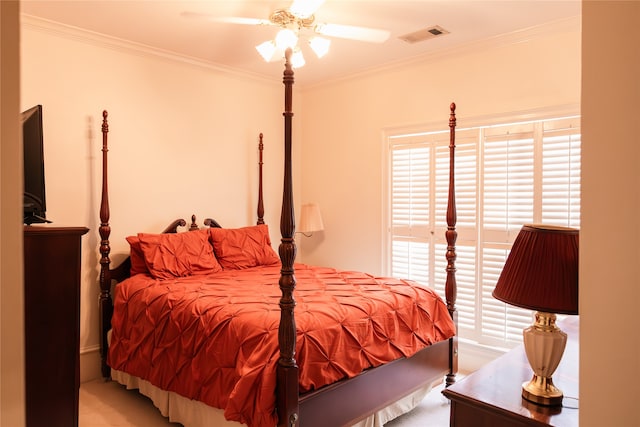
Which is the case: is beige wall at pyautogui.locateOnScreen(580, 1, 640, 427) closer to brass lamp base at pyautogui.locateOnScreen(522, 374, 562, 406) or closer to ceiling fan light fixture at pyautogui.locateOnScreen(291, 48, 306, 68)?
brass lamp base at pyautogui.locateOnScreen(522, 374, 562, 406)

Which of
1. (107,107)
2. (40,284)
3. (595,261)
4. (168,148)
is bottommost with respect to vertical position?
(40,284)

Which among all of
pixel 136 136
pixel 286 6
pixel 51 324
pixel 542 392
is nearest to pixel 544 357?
pixel 542 392

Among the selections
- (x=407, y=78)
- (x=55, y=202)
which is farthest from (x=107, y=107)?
(x=407, y=78)

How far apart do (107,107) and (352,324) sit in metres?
2.67

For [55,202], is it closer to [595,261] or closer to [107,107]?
[107,107]

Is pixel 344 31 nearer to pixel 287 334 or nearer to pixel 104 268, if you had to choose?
pixel 287 334

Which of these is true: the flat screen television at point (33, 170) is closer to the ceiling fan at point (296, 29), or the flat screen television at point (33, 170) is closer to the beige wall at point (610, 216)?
the ceiling fan at point (296, 29)

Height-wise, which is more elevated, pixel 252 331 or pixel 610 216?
pixel 610 216

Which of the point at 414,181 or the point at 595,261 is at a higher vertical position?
the point at 414,181

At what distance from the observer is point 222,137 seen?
4.31 meters

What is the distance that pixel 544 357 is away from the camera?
1.40m

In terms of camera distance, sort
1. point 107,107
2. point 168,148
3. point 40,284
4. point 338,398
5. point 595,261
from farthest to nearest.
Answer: point 168,148
point 107,107
point 338,398
point 40,284
point 595,261

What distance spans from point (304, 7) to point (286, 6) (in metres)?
0.50

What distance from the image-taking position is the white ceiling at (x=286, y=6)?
2900 mm
